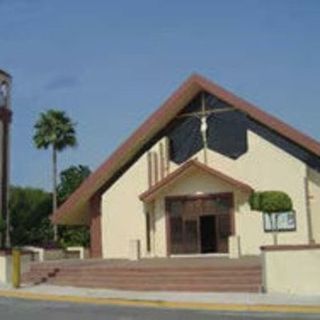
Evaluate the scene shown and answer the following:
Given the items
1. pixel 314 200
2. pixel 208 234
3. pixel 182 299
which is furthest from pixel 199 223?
pixel 182 299

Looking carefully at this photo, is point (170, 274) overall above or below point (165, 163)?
below

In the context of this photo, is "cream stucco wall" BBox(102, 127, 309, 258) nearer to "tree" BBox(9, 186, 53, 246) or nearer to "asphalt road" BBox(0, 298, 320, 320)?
"asphalt road" BBox(0, 298, 320, 320)

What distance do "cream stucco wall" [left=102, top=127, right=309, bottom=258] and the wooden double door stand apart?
0.34 m

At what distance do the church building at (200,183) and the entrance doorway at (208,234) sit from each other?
0.14 feet

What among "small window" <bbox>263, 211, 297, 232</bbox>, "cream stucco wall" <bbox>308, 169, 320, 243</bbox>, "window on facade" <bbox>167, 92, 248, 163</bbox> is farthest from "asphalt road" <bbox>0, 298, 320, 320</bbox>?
"window on facade" <bbox>167, 92, 248, 163</bbox>

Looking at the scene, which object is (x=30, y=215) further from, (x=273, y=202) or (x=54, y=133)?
(x=273, y=202)

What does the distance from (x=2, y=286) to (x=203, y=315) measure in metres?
10.2

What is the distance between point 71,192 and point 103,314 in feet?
143

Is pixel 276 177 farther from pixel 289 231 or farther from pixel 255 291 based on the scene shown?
pixel 255 291

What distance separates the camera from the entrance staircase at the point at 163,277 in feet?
75.6

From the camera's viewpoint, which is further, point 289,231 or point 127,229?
point 127,229

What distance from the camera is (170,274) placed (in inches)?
961

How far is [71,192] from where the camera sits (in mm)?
60750

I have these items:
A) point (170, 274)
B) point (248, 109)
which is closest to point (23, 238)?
point (248, 109)
